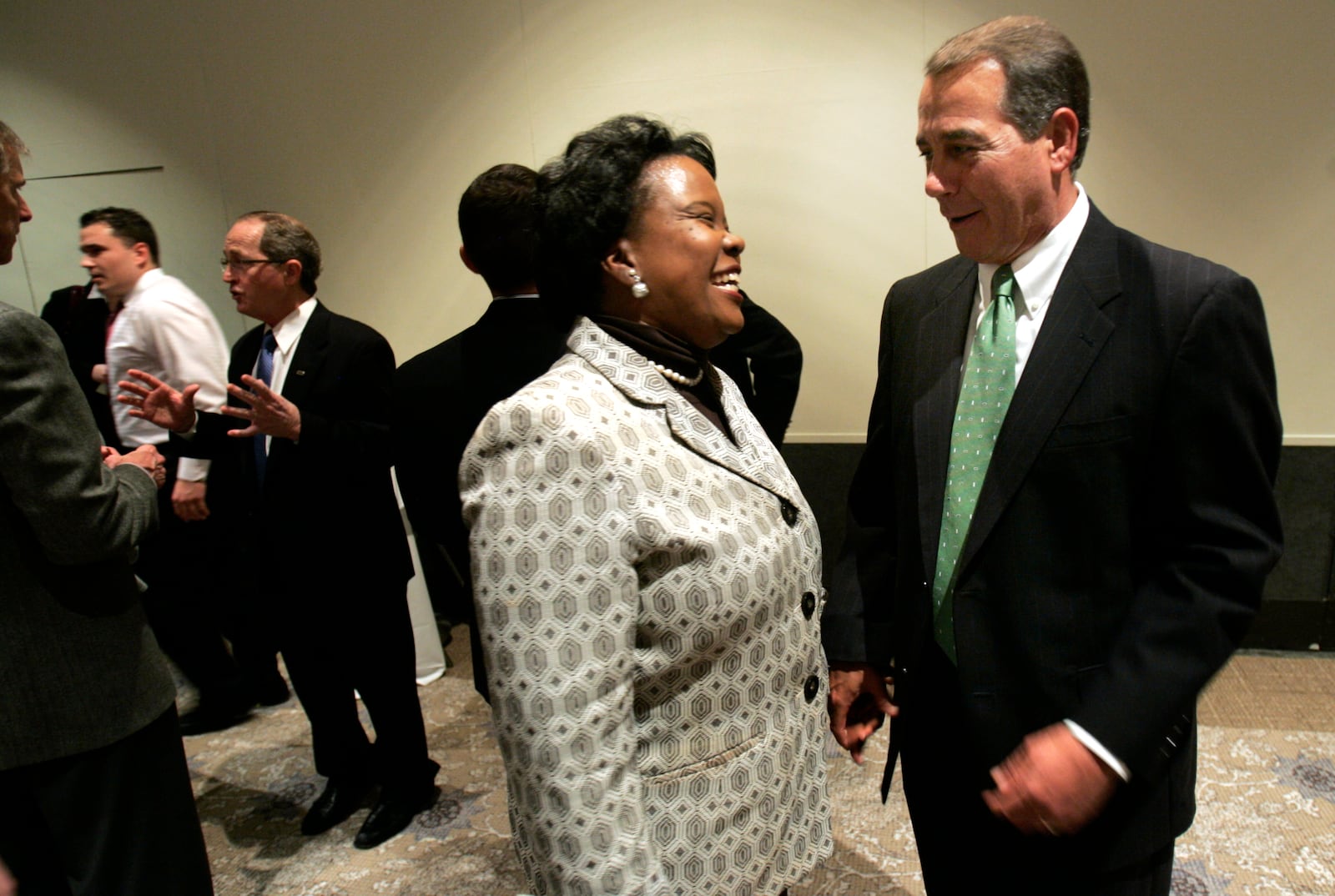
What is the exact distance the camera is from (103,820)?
1653mm

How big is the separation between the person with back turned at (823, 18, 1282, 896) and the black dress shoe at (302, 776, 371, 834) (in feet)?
6.71

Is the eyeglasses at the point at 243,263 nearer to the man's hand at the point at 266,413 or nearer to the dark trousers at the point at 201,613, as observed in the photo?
the man's hand at the point at 266,413

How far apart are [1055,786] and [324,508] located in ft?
6.60

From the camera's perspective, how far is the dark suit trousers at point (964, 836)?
1221 millimetres

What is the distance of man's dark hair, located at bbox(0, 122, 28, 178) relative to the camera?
4.96 ft

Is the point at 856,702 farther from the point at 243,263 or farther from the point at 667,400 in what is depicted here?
the point at 243,263

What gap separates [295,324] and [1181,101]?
2919mm

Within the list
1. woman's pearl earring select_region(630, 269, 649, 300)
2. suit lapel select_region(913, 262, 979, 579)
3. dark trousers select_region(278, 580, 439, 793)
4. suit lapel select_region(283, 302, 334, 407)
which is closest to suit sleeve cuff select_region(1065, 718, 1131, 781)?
suit lapel select_region(913, 262, 979, 579)

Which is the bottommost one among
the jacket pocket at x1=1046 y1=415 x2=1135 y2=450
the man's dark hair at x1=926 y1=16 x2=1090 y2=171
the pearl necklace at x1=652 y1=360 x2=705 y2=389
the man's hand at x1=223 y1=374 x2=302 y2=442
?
the man's hand at x1=223 y1=374 x2=302 y2=442

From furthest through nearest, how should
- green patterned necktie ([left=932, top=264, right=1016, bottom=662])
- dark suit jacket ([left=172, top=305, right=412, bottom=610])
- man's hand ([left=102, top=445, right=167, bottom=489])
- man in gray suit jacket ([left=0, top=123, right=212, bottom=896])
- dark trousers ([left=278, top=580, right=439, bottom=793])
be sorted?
dark trousers ([left=278, top=580, right=439, bottom=793]), dark suit jacket ([left=172, top=305, right=412, bottom=610]), man's hand ([left=102, top=445, right=167, bottom=489]), man in gray suit jacket ([left=0, top=123, right=212, bottom=896]), green patterned necktie ([left=932, top=264, right=1016, bottom=662])

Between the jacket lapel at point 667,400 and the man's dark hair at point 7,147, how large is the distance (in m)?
1.08

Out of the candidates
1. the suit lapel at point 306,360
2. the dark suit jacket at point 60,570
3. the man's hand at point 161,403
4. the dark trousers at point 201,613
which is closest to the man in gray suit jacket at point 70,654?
the dark suit jacket at point 60,570

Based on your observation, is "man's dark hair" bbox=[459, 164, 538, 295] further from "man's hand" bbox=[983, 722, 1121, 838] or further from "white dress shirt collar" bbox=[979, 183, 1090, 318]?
"man's hand" bbox=[983, 722, 1121, 838]

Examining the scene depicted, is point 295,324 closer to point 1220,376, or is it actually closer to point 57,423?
point 57,423
